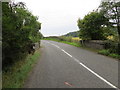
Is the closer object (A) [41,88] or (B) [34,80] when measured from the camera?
(A) [41,88]

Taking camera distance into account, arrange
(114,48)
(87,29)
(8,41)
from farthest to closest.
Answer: (87,29) < (114,48) < (8,41)

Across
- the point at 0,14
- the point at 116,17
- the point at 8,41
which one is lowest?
the point at 8,41

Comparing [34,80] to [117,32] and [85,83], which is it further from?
[117,32]

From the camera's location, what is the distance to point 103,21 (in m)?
27.2

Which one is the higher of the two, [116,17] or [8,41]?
[116,17]

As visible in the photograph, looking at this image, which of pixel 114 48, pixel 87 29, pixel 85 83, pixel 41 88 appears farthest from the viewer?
pixel 87 29

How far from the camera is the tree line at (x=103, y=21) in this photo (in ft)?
86.3

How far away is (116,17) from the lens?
2603 centimetres

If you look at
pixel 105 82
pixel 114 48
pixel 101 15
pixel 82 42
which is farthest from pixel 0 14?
pixel 82 42

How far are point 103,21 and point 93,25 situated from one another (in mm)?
1682

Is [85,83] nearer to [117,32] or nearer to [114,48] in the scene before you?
[114,48]

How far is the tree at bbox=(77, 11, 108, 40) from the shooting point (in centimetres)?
2714

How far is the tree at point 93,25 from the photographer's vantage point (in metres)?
27.1

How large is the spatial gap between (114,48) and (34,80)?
1283cm
